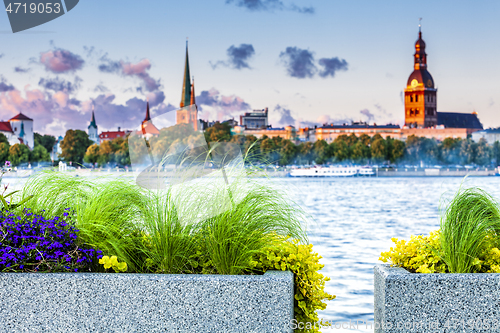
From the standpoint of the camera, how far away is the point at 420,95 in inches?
7441

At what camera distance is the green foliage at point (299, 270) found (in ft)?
12.4

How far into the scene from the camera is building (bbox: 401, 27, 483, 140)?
18625 centimetres

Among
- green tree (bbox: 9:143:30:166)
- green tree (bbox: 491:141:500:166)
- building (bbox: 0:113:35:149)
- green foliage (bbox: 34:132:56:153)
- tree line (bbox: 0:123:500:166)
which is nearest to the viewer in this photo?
green tree (bbox: 9:143:30:166)

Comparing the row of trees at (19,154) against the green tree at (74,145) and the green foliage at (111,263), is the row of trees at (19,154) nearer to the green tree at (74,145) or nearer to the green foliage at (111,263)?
the green tree at (74,145)

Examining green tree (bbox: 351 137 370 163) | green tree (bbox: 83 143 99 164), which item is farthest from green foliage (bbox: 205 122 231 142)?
green tree (bbox: 351 137 370 163)

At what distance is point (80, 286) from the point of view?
358 centimetres

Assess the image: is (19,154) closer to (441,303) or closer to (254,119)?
(254,119)

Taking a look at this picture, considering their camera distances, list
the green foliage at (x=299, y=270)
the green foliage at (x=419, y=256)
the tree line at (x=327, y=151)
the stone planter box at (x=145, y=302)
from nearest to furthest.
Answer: the stone planter box at (x=145, y=302)
the green foliage at (x=299, y=270)
the green foliage at (x=419, y=256)
the tree line at (x=327, y=151)

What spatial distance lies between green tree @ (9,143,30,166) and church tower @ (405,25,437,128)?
12467 centimetres

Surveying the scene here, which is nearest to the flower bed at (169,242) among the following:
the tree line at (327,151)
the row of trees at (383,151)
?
the tree line at (327,151)

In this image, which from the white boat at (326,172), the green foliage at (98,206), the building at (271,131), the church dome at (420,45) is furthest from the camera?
the church dome at (420,45)

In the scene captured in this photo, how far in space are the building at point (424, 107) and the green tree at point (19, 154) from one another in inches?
4722

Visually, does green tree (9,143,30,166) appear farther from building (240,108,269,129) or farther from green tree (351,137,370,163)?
building (240,108,269,129)

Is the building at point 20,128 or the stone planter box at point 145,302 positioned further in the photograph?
the building at point 20,128
